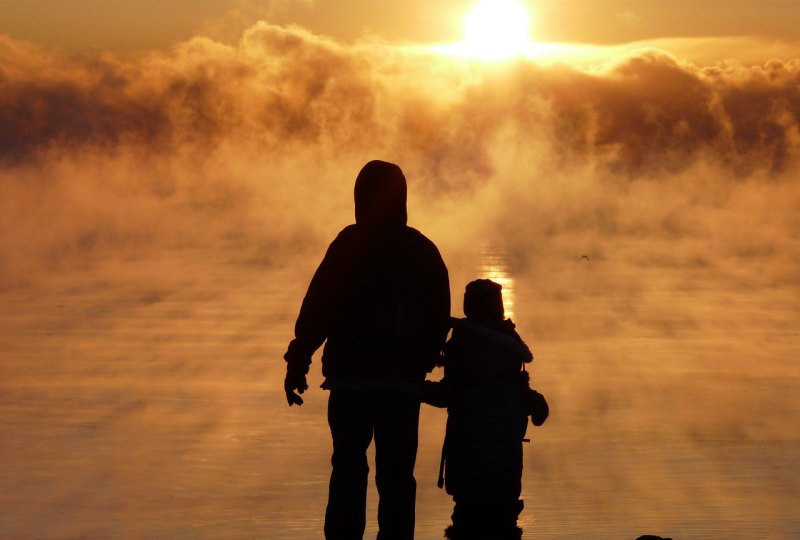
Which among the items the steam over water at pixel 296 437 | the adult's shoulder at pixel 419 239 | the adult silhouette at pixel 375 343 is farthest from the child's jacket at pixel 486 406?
the steam over water at pixel 296 437

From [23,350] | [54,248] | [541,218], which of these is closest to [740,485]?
[23,350]

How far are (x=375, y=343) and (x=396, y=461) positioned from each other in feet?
1.79

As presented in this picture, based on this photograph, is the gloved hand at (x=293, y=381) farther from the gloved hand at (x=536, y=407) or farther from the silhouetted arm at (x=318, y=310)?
the gloved hand at (x=536, y=407)

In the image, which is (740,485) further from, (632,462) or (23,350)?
(23,350)

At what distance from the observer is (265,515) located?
10617mm

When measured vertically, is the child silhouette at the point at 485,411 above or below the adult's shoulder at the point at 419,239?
below

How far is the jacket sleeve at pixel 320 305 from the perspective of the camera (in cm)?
821

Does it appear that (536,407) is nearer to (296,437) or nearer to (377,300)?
(377,300)

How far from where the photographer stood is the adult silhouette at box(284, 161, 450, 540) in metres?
8.22

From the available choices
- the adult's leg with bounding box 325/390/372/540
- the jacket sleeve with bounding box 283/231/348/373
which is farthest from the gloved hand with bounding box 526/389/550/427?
the jacket sleeve with bounding box 283/231/348/373

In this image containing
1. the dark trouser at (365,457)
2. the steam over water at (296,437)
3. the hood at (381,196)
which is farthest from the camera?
the steam over water at (296,437)

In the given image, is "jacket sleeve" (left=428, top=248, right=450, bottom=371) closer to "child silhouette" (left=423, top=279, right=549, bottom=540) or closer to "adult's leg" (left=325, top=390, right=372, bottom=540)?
"child silhouette" (left=423, top=279, right=549, bottom=540)

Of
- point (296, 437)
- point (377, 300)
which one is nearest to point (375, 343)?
point (377, 300)

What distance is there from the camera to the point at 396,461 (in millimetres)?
8273
